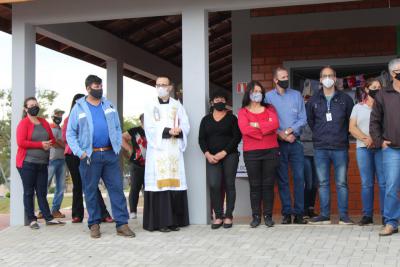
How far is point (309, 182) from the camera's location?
9.27 metres

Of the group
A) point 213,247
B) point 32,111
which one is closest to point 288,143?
point 213,247

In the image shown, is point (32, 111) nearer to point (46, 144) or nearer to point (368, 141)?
point (46, 144)

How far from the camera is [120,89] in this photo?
44.8 ft

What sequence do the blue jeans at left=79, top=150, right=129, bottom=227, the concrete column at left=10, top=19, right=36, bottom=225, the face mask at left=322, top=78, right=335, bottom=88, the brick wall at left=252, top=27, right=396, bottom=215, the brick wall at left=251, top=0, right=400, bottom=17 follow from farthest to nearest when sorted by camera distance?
the brick wall at left=251, top=0, right=400, bottom=17
the brick wall at left=252, top=27, right=396, bottom=215
the concrete column at left=10, top=19, right=36, bottom=225
the face mask at left=322, top=78, right=335, bottom=88
the blue jeans at left=79, top=150, right=129, bottom=227

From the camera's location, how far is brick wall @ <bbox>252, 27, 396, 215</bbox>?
1040cm

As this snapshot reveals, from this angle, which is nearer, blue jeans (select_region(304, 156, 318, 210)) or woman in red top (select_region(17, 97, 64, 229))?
woman in red top (select_region(17, 97, 64, 229))

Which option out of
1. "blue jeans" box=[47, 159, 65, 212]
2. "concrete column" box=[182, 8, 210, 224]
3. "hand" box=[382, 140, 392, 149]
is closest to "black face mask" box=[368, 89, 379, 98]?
"hand" box=[382, 140, 392, 149]

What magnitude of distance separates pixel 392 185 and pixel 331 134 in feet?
3.74

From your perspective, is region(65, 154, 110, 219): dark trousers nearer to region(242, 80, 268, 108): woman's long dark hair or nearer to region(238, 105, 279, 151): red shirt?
region(238, 105, 279, 151): red shirt

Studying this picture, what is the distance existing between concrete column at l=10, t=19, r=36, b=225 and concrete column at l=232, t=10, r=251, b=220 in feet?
11.7

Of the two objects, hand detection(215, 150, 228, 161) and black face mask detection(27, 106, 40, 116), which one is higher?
black face mask detection(27, 106, 40, 116)

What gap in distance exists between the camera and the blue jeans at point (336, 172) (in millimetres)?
8109

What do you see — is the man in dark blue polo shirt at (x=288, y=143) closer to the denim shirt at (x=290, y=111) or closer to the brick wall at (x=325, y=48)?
the denim shirt at (x=290, y=111)

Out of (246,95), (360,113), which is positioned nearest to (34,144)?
(246,95)
